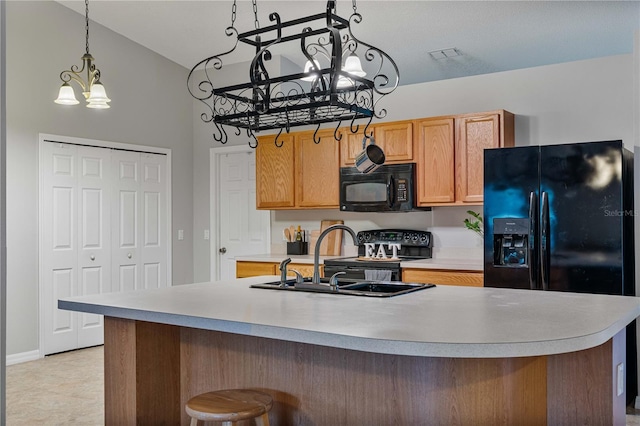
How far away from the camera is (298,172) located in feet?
18.2

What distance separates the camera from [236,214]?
6.46 meters

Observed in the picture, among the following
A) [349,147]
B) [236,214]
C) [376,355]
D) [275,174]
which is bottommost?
[376,355]

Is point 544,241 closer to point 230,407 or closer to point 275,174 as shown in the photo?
point 230,407

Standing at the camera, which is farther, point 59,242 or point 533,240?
point 59,242

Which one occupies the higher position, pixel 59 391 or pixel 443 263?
pixel 443 263

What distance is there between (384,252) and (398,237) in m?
0.19

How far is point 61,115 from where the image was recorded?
17.9ft

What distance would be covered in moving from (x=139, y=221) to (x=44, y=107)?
147cm

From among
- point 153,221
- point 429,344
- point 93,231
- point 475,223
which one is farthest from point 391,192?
point 429,344

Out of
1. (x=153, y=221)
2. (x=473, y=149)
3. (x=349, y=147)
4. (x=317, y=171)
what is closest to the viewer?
(x=473, y=149)

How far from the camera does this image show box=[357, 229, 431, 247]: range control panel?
5172 mm

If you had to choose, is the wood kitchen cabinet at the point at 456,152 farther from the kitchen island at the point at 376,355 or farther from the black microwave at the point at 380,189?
the kitchen island at the point at 376,355

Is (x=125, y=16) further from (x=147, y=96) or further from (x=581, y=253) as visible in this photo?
(x=581, y=253)

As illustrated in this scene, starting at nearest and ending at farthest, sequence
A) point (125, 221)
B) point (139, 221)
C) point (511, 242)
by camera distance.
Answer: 1. point (511, 242)
2. point (125, 221)
3. point (139, 221)
